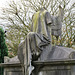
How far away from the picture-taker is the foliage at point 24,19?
1831cm

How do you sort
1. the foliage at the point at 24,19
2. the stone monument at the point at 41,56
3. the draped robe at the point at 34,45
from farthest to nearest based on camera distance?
the foliage at the point at 24,19 → the draped robe at the point at 34,45 → the stone monument at the point at 41,56

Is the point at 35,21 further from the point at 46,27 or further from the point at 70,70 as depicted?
the point at 70,70

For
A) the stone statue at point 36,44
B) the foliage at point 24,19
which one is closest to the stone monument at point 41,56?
the stone statue at point 36,44

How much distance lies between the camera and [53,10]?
19.2 metres

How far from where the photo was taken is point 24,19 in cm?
2017

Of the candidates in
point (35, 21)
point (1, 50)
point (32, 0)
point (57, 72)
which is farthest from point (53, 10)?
point (57, 72)

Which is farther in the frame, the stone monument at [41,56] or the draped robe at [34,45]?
the draped robe at [34,45]

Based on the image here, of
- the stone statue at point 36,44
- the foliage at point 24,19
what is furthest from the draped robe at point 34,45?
the foliage at point 24,19

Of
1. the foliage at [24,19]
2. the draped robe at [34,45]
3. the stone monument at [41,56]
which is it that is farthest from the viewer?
the foliage at [24,19]

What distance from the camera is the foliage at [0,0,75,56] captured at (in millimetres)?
18312

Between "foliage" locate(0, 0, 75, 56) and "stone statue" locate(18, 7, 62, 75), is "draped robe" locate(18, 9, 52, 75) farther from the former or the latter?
"foliage" locate(0, 0, 75, 56)

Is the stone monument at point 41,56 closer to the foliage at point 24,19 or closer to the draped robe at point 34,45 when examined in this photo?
the draped robe at point 34,45

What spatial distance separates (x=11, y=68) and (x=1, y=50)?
835 centimetres

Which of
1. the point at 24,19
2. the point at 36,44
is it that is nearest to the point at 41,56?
the point at 36,44
